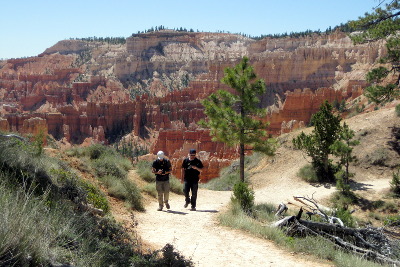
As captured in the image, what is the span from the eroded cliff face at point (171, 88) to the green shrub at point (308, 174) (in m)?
12.2

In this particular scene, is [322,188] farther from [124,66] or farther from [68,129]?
Result: [124,66]

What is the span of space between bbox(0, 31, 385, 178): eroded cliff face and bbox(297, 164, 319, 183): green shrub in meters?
12.2

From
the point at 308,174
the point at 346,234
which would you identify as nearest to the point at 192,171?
the point at 346,234

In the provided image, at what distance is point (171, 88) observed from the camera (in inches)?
3553

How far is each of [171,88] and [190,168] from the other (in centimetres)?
8225

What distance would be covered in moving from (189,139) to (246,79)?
37.5m

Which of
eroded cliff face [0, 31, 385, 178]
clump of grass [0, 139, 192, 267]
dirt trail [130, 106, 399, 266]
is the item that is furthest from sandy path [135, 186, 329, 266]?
eroded cliff face [0, 31, 385, 178]

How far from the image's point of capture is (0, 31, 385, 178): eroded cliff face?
48656 mm

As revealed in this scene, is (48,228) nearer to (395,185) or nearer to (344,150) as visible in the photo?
(344,150)

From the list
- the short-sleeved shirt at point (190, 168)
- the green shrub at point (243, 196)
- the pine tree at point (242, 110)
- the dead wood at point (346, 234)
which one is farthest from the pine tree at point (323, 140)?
the short-sleeved shirt at point (190, 168)

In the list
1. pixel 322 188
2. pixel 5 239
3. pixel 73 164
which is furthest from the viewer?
pixel 322 188

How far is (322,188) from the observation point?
53.3 ft

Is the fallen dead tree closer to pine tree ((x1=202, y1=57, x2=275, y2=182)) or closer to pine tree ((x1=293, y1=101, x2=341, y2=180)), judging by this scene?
pine tree ((x1=202, y1=57, x2=275, y2=182))

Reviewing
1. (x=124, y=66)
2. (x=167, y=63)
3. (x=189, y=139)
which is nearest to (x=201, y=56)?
(x=167, y=63)
